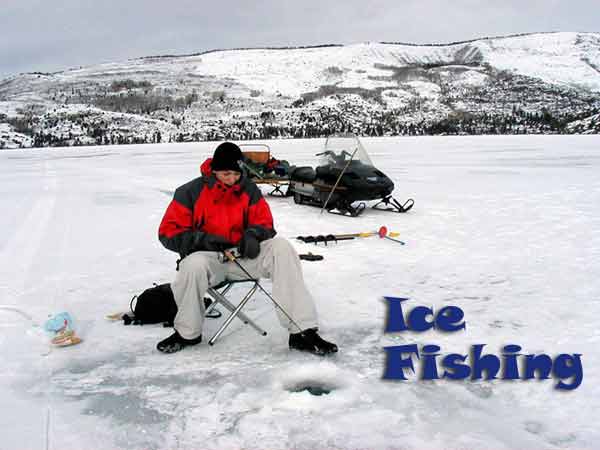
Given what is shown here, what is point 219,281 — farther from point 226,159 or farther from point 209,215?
point 226,159

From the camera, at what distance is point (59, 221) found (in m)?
8.09

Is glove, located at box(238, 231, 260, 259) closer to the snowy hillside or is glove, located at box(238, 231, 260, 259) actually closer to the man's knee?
the man's knee

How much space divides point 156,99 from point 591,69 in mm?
153008

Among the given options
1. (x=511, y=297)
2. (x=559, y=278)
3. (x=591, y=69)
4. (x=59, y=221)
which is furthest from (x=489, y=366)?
(x=591, y=69)

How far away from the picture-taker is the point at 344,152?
27.8 feet

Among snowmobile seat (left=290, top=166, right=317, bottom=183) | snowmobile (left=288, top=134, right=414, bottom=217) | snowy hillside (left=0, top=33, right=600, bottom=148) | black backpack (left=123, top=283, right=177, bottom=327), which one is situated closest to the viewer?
black backpack (left=123, top=283, right=177, bottom=327)

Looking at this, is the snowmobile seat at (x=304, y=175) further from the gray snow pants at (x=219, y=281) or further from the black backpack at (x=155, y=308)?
the gray snow pants at (x=219, y=281)

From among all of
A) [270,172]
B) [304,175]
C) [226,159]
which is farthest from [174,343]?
[270,172]

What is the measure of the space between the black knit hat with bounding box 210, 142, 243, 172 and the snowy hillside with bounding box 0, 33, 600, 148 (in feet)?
248

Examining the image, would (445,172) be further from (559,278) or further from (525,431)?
(525,431)

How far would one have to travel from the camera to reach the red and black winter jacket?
10.3 feet

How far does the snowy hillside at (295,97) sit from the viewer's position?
9738 cm

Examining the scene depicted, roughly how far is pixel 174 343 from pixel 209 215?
0.84m

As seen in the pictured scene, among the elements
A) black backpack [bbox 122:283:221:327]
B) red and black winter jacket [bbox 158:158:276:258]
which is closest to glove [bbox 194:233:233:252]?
red and black winter jacket [bbox 158:158:276:258]
